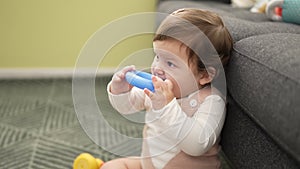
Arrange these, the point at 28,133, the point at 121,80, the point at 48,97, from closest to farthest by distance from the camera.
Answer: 1. the point at 121,80
2. the point at 28,133
3. the point at 48,97

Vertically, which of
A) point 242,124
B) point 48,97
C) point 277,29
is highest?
point 277,29

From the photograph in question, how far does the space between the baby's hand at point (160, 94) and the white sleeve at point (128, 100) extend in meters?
0.10

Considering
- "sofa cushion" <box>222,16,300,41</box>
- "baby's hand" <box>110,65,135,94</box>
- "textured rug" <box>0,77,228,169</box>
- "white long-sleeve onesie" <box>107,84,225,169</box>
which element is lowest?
"textured rug" <box>0,77,228,169</box>

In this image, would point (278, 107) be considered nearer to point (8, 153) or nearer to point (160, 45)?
point (160, 45)

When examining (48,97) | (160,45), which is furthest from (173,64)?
(48,97)

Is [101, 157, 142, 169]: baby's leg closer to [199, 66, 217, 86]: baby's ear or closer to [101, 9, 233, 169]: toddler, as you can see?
[101, 9, 233, 169]: toddler

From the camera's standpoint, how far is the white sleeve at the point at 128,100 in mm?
749

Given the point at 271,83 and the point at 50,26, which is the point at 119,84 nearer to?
the point at 271,83

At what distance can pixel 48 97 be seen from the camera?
5.21 feet

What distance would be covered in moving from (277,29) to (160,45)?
325mm

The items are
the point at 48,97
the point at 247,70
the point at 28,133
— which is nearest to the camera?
the point at 247,70

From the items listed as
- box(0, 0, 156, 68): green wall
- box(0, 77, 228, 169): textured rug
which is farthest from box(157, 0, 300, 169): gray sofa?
box(0, 0, 156, 68): green wall

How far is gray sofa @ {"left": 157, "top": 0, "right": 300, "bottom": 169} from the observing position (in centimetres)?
47

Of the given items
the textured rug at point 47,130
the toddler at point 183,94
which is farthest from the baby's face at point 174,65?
the textured rug at point 47,130
